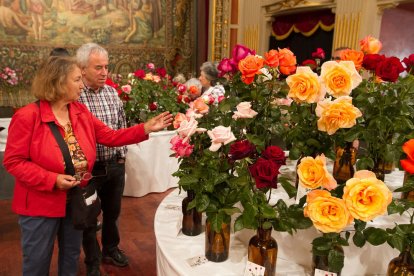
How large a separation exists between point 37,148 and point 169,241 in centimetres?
76

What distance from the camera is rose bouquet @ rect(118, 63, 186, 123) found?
3.89 meters

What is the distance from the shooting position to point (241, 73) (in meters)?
1.36

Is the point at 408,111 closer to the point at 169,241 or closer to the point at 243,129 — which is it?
the point at 243,129

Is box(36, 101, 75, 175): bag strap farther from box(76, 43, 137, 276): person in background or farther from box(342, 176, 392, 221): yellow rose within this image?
box(342, 176, 392, 221): yellow rose

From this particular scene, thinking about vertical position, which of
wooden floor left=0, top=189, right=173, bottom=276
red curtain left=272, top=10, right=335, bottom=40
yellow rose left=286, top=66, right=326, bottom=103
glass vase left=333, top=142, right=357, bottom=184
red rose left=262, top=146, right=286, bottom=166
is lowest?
wooden floor left=0, top=189, right=173, bottom=276

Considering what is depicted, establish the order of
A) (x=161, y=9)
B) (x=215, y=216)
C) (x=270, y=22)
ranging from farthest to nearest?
(x=161, y=9) < (x=270, y=22) < (x=215, y=216)

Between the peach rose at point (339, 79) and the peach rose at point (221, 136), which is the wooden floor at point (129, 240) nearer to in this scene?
the peach rose at point (221, 136)

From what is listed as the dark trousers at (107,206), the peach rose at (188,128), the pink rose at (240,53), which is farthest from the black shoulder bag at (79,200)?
the pink rose at (240,53)

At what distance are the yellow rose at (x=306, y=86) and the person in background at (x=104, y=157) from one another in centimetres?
133

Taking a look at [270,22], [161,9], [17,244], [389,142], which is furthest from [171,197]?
[161,9]

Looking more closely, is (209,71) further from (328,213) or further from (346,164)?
(328,213)

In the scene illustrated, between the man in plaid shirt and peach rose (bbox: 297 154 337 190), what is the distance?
1.37 m

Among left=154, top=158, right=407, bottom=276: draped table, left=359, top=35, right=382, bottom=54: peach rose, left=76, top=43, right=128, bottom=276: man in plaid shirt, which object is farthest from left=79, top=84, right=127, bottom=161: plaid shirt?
left=359, top=35, right=382, bottom=54: peach rose

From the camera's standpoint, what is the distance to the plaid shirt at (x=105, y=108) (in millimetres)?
2270
